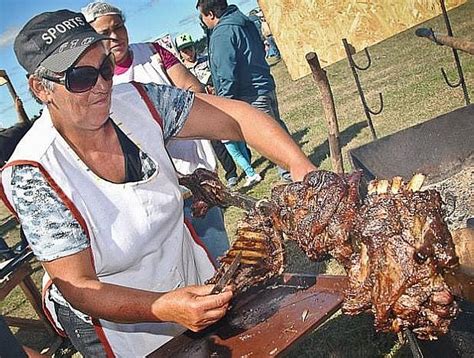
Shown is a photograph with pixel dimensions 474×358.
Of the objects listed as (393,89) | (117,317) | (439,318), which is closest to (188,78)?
(117,317)

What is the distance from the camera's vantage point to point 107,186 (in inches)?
86.5

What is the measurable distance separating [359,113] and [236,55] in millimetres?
3811

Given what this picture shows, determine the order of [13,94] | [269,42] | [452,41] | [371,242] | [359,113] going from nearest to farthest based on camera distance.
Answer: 1. [371,242]
2. [452,41]
3. [13,94]
4. [359,113]
5. [269,42]

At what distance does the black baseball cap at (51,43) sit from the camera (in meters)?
2.04

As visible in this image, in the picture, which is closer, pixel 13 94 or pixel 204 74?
pixel 13 94

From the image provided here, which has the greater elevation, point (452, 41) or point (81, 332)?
point (452, 41)

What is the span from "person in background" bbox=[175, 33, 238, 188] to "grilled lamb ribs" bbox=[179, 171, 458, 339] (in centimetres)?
574

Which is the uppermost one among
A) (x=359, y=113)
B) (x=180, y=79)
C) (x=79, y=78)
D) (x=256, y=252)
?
(x=79, y=78)

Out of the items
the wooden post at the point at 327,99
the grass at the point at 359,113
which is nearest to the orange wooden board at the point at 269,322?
the grass at the point at 359,113

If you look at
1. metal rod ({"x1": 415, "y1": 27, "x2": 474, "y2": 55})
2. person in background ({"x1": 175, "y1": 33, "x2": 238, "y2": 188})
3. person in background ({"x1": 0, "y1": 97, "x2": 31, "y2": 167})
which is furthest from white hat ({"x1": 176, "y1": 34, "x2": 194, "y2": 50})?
metal rod ({"x1": 415, "y1": 27, "x2": 474, "y2": 55})

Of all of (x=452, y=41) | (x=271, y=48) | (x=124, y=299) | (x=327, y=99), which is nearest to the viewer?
(x=124, y=299)

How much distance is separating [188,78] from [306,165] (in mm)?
2005

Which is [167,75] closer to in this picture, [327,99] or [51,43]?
[327,99]

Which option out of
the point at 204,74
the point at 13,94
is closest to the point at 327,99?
the point at 204,74
